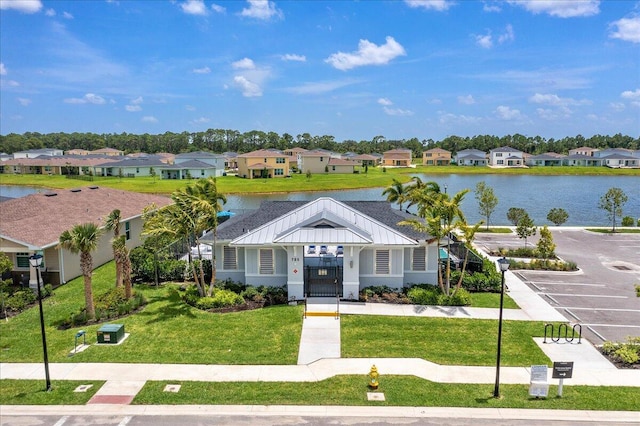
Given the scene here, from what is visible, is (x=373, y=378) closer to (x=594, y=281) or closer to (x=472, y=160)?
(x=594, y=281)

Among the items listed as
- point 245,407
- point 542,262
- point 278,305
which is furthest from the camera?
point 542,262

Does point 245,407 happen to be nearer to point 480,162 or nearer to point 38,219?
point 38,219

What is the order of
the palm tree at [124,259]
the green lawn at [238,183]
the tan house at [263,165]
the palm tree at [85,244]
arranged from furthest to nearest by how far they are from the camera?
the tan house at [263,165], the green lawn at [238,183], the palm tree at [124,259], the palm tree at [85,244]

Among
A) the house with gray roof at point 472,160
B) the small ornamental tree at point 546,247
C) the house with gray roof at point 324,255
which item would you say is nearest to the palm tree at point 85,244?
the house with gray roof at point 324,255

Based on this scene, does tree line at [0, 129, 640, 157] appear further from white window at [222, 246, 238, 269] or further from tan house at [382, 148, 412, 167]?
white window at [222, 246, 238, 269]

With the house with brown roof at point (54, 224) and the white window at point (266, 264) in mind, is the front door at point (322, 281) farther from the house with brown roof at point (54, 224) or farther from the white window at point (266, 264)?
the house with brown roof at point (54, 224)

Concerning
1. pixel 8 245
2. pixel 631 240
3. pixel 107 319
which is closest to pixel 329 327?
pixel 107 319

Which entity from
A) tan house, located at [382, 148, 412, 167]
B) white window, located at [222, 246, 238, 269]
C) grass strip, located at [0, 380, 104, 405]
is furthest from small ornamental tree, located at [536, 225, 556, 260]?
tan house, located at [382, 148, 412, 167]
